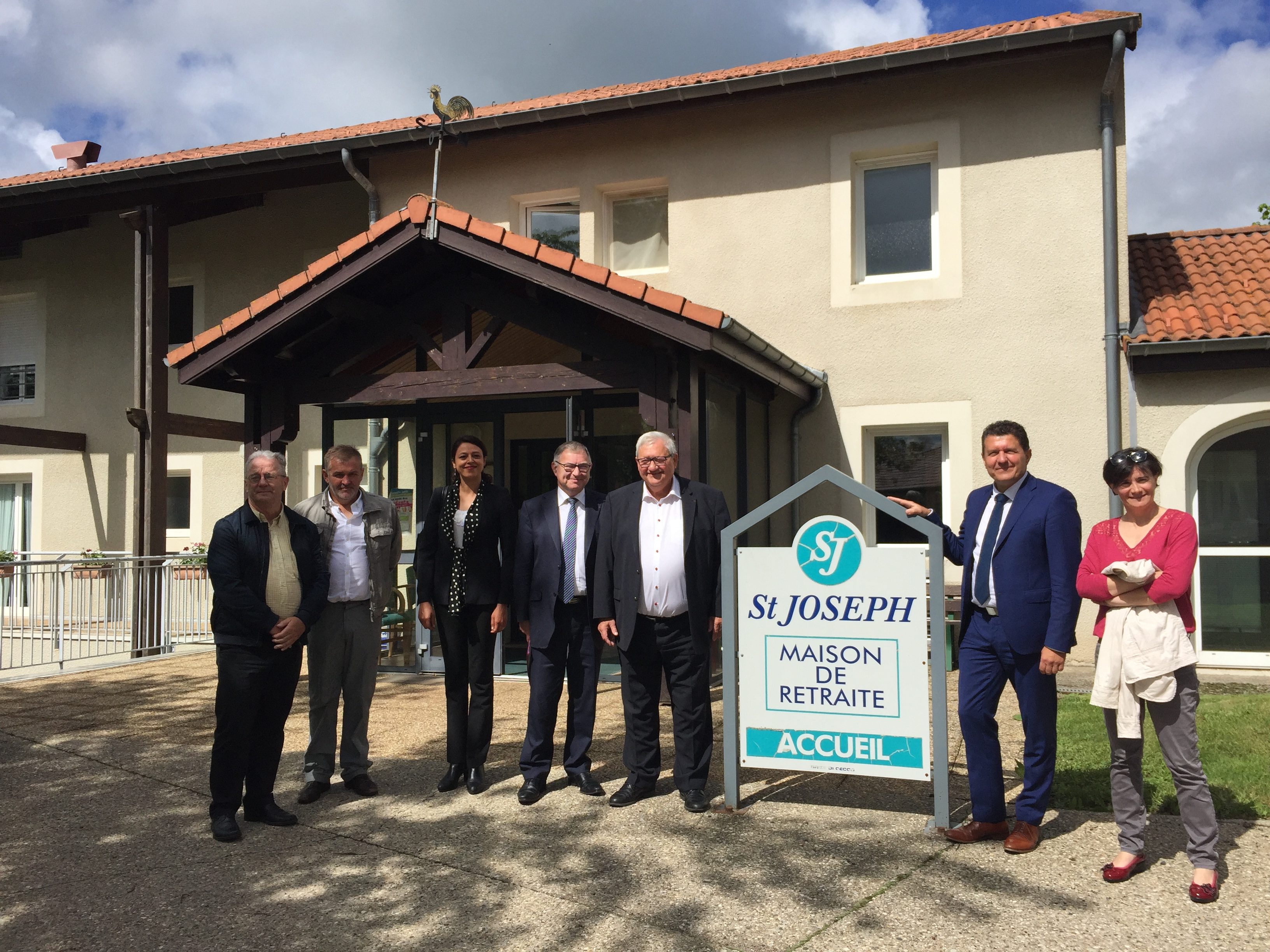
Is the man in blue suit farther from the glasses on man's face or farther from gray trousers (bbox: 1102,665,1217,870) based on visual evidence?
the glasses on man's face

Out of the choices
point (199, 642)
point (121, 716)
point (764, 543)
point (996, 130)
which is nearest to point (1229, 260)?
point (996, 130)

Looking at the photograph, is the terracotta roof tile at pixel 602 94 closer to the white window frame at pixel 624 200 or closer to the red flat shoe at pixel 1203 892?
the white window frame at pixel 624 200

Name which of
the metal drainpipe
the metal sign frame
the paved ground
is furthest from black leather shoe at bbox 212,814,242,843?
the metal drainpipe

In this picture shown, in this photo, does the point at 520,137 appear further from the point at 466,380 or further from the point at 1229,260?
the point at 1229,260

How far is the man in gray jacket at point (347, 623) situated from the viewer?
199 inches

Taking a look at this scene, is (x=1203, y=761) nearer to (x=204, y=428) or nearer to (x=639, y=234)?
(x=639, y=234)

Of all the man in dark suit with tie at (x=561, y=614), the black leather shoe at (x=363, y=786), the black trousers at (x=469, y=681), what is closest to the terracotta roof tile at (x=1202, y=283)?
the man in dark suit with tie at (x=561, y=614)

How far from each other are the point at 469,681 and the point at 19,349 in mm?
12119

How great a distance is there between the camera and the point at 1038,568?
4039mm

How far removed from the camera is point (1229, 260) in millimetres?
9594

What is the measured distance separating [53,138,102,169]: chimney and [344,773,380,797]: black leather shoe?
1200cm

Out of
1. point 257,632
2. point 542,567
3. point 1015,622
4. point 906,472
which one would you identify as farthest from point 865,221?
point 257,632

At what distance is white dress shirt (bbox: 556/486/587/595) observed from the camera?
5059 mm

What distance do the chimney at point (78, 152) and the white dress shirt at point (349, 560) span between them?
11.4 m
